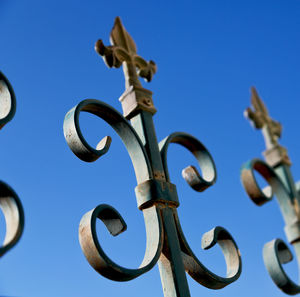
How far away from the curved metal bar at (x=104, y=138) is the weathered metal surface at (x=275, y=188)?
525 mm

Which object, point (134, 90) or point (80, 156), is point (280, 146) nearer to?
point (134, 90)

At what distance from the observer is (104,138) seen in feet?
3.68

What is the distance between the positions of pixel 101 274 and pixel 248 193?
779 millimetres

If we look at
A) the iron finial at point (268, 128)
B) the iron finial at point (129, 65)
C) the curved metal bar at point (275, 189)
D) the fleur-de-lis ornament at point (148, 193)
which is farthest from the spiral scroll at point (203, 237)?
the iron finial at point (268, 128)

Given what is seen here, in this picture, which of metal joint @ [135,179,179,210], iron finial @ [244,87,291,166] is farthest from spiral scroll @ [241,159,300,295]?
metal joint @ [135,179,179,210]

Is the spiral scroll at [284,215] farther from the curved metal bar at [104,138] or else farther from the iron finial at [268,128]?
the curved metal bar at [104,138]

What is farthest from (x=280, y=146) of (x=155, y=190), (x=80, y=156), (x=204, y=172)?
(x=80, y=156)

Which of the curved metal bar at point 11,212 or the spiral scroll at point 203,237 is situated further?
the spiral scroll at point 203,237

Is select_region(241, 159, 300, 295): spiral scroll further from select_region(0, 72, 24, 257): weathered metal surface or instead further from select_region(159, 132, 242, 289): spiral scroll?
select_region(0, 72, 24, 257): weathered metal surface

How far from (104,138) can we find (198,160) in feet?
1.48

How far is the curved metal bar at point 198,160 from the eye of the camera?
1324mm

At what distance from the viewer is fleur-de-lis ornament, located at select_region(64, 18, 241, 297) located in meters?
1.02

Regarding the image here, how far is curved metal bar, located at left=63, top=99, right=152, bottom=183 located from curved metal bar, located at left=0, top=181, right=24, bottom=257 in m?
0.26

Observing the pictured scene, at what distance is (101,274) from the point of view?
992mm
